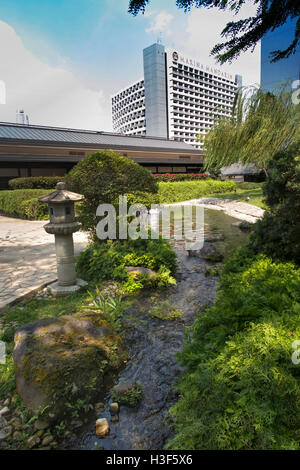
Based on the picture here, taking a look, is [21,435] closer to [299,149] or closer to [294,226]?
[294,226]

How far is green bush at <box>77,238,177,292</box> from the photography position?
587 cm

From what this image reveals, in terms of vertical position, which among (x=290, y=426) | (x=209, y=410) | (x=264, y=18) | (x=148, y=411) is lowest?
(x=148, y=411)

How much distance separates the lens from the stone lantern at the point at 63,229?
16.9 ft

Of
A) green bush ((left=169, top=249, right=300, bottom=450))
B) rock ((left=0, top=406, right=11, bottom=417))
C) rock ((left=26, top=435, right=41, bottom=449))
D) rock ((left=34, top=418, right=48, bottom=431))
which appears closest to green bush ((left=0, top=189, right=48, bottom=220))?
rock ((left=0, top=406, right=11, bottom=417))

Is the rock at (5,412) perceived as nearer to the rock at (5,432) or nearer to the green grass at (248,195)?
the rock at (5,432)

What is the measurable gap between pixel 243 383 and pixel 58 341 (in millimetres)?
2079

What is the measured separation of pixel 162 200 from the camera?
871 inches

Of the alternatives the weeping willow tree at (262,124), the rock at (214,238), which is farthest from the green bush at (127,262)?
the weeping willow tree at (262,124)

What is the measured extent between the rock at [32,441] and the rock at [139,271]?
3649mm

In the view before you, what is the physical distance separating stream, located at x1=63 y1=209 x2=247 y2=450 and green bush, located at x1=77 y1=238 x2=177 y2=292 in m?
0.32

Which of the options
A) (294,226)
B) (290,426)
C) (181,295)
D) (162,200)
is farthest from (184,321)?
(162,200)

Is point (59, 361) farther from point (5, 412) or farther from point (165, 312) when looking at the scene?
point (165, 312)

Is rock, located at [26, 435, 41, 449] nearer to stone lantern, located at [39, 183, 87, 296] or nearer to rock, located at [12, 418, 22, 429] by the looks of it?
rock, located at [12, 418, 22, 429]
